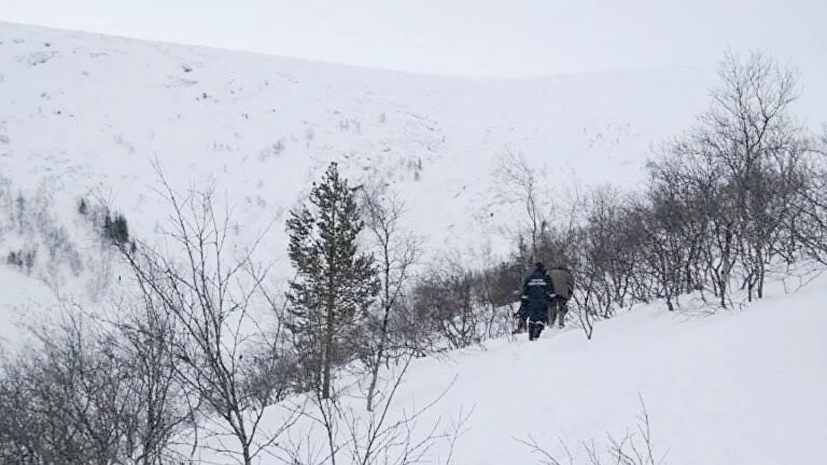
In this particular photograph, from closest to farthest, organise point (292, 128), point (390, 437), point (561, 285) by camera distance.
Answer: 1. point (390, 437)
2. point (561, 285)
3. point (292, 128)

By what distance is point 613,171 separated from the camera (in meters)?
31.9

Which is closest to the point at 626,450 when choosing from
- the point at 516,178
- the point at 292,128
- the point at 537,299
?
the point at 537,299

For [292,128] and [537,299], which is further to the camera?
[292,128]

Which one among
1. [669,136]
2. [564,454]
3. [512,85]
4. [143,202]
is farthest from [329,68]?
[564,454]

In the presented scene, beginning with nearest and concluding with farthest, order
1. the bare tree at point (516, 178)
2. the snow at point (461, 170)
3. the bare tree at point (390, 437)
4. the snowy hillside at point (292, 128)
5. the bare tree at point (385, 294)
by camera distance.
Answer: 1. the snow at point (461, 170)
2. the bare tree at point (390, 437)
3. the bare tree at point (385, 294)
4. the bare tree at point (516, 178)
5. the snowy hillside at point (292, 128)

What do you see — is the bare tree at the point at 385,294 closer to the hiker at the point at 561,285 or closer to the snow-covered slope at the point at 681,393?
the snow-covered slope at the point at 681,393

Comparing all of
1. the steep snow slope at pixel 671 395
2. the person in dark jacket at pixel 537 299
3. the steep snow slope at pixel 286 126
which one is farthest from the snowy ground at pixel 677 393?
the steep snow slope at pixel 286 126

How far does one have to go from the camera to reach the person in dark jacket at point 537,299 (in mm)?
11625

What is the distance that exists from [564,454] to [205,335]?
4.22 metres

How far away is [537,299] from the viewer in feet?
38.4

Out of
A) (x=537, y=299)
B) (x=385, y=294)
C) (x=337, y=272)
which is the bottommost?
(x=537, y=299)

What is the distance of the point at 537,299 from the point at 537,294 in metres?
0.12

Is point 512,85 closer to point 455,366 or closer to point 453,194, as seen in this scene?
point 453,194

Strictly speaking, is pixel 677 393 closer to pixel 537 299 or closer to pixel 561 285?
pixel 537 299
